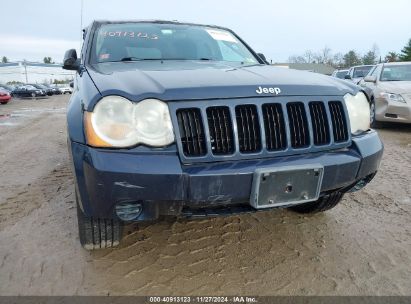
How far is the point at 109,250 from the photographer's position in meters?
2.61

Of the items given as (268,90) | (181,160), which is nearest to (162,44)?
(268,90)

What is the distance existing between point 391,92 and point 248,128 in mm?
6482

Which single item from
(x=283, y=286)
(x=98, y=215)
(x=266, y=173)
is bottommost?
(x=283, y=286)

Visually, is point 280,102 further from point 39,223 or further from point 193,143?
point 39,223

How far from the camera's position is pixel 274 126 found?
7.15ft

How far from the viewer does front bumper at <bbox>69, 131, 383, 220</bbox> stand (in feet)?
6.31

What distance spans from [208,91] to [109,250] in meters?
1.31

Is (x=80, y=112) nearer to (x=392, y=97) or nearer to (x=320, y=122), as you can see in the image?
(x=320, y=122)

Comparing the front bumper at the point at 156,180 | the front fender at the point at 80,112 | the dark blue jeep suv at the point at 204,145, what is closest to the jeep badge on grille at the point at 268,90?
the dark blue jeep suv at the point at 204,145

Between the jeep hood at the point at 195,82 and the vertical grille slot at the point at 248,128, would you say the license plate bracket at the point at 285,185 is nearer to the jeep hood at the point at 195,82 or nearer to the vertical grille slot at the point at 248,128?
the vertical grille slot at the point at 248,128

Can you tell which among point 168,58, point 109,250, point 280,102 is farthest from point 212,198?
point 168,58

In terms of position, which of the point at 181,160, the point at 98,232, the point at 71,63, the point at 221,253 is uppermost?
the point at 71,63

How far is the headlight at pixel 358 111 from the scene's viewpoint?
2.49m

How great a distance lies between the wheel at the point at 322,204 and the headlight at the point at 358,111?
1.73 feet
